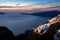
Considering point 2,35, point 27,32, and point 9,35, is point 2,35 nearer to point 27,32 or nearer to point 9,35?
point 9,35

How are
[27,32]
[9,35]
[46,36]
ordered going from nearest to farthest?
[9,35] → [46,36] → [27,32]

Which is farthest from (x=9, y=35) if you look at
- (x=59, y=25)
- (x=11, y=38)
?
(x=59, y=25)

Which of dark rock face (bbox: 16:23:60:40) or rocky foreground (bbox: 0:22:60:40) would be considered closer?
rocky foreground (bbox: 0:22:60:40)

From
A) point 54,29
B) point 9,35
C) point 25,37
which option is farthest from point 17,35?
point 54,29

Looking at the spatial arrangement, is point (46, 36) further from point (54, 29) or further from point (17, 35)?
point (17, 35)

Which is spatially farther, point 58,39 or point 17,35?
point 17,35

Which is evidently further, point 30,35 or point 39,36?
point 30,35

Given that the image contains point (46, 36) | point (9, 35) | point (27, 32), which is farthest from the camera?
point (27, 32)

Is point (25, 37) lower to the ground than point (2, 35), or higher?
lower

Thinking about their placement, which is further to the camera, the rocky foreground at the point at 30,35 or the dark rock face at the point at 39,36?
the dark rock face at the point at 39,36
